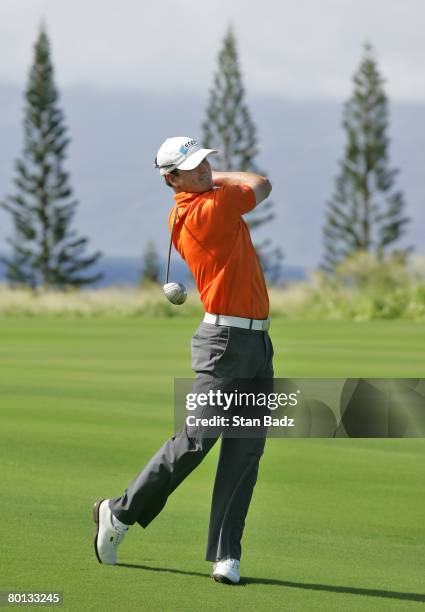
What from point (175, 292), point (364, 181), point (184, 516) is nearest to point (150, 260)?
point (364, 181)

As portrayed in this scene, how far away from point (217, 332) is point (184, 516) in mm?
1682

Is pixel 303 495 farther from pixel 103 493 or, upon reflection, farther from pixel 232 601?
pixel 232 601

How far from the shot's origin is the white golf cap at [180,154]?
5055mm

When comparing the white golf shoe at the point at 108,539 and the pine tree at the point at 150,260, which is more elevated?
the pine tree at the point at 150,260

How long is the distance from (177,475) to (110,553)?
42 centimetres

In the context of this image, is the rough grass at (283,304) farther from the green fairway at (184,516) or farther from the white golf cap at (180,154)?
the white golf cap at (180,154)

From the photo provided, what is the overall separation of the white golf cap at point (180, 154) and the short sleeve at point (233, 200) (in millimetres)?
166

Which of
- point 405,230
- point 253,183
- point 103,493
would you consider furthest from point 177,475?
point 405,230

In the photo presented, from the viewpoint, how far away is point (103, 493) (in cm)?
693

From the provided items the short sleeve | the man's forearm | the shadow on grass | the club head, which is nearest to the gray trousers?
the shadow on grass

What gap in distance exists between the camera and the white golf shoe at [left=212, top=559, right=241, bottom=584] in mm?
4922

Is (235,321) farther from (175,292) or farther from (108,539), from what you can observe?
(108,539)

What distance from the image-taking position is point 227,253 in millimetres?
4980

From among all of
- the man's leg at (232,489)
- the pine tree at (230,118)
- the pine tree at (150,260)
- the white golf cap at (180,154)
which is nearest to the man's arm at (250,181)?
the white golf cap at (180,154)
